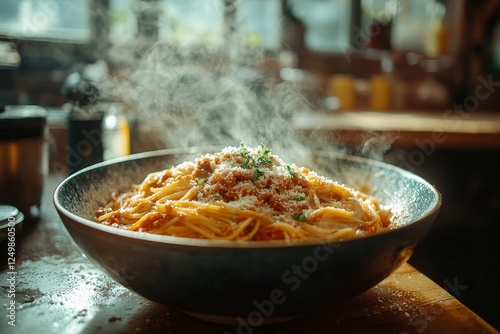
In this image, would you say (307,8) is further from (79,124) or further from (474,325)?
(474,325)

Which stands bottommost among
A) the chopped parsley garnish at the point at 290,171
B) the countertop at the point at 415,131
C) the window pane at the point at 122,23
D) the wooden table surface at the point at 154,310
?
the countertop at the point at 415,131

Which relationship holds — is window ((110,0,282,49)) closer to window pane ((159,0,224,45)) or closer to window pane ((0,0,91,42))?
window pane ((159,0,224,45))

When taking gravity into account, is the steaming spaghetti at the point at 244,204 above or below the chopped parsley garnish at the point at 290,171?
below

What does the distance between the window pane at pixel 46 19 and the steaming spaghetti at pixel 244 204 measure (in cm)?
365

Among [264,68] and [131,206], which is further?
[264,68]

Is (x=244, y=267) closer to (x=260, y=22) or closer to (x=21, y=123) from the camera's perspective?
(x=21, y=123)

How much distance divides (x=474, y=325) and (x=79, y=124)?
2078mm

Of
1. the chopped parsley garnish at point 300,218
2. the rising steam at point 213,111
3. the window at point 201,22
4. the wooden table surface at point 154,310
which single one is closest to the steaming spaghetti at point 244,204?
the chopped parsley garnish at point 300,218

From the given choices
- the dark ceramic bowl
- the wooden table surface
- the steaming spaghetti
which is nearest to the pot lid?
the steaming spaghetti

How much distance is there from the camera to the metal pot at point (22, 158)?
2.07 m

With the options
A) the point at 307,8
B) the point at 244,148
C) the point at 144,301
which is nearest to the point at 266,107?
the point at 244,148

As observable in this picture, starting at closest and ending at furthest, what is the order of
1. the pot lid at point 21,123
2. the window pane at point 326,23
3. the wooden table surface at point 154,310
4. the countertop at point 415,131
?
the wooden table surface at point 154,310 < the pot lid at point 21,123 < the countertop at point 415,131 < the window pane at point 326,23

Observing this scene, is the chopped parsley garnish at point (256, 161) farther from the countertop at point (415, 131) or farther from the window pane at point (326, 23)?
the window pane at point (326, 23)

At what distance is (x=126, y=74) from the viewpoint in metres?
4.96
